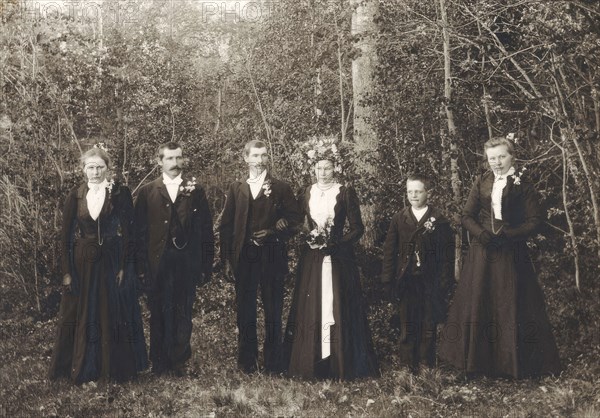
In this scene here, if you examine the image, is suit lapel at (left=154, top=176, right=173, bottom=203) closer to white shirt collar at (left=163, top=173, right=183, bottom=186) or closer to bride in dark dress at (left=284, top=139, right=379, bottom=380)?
white shirt collar at (left=163, top=173, right=183, bottom=186)

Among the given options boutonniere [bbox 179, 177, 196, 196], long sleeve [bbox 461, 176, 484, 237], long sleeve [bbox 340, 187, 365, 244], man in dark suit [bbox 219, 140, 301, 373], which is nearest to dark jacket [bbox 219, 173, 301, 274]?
man in dark suit [bbox 219, 140, 301, 373]

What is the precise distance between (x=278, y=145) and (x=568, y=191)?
376cm

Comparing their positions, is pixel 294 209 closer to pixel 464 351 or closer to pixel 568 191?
pixel 464 351

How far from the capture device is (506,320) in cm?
591

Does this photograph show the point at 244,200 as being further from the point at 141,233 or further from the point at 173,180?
the point at 141,233

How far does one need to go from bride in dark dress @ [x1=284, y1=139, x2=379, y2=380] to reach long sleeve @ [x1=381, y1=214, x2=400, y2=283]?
27cm

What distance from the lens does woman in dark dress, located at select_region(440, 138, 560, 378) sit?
19.3 feet

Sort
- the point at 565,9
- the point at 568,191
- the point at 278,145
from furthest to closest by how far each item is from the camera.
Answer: the point at 278,145 < the point at 568,191 < the point at 565,9

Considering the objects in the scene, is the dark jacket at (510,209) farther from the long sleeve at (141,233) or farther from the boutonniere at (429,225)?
the long sleeve at (141,233)

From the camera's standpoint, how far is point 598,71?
5.67 m

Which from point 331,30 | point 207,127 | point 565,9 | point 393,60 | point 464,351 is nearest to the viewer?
point 565,9

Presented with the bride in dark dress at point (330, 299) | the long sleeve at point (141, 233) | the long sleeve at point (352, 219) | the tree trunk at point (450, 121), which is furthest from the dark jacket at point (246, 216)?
the tree trunk at point (450, 121)

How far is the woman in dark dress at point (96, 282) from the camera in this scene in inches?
240

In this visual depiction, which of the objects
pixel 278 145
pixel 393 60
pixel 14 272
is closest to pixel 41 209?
pixel 14 272
